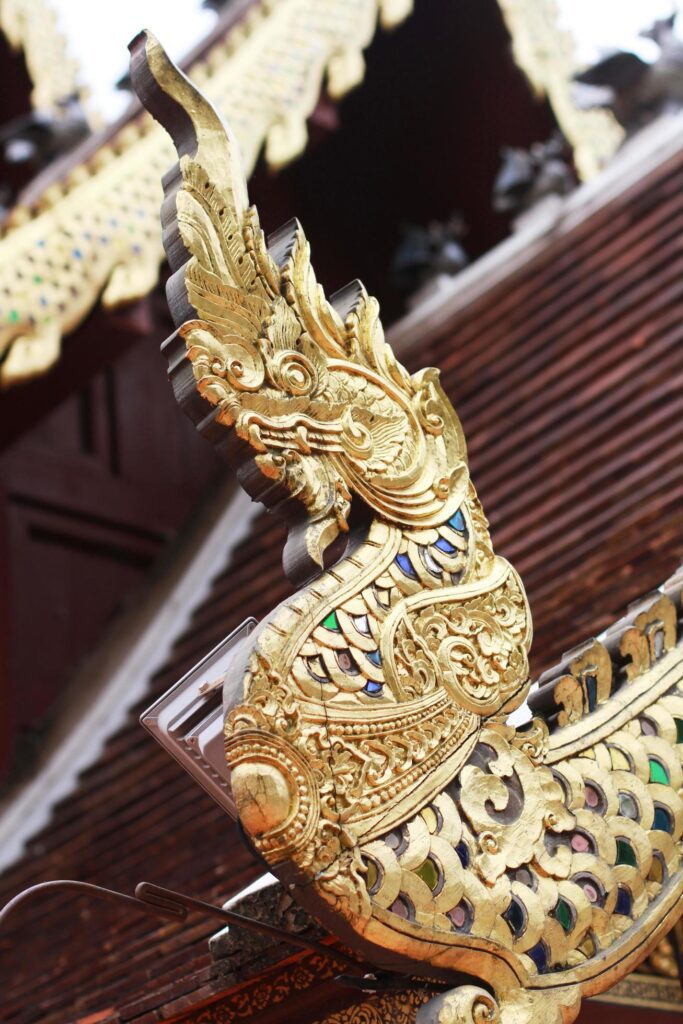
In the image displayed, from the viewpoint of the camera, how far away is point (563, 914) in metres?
2.30

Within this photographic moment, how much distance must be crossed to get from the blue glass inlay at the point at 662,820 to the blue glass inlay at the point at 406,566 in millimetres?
482

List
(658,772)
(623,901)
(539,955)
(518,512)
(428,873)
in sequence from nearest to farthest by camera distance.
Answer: (428,873) < (539,955) < (623,901) < (658,772) < (518,512)

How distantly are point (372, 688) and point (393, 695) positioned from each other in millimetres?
32

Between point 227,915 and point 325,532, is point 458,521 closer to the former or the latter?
point 325,532

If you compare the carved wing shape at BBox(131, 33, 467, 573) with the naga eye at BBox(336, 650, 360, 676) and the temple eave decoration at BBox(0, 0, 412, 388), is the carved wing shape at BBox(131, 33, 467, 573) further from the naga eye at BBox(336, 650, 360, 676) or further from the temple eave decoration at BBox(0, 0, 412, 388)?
the temple eave decoration at BBox(0, 0, 412, 388)

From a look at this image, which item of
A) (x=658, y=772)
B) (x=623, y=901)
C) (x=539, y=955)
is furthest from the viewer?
(x=658, y=772)

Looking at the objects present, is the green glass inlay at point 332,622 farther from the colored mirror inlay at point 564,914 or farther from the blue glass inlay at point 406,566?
the colored mirror inlay at point 564,914

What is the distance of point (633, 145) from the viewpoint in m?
5.74

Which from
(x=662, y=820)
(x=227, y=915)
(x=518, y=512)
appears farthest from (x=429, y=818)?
(x=518, y=512)

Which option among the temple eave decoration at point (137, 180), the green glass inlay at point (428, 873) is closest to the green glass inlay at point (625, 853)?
the green glass inlay at point (428, 873)

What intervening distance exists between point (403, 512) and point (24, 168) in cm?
423

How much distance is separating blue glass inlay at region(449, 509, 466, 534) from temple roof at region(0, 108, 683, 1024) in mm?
1123

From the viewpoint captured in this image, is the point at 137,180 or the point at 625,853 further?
the point at 137,180

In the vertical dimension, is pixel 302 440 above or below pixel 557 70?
above
